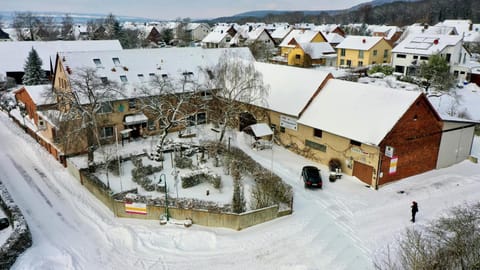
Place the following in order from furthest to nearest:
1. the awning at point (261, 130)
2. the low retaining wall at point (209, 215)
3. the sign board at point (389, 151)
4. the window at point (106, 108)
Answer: the window at point (106, 108), the awning at point (261, 130), the sign board at point (389, 151), the low retaining wall at point (209, 215)

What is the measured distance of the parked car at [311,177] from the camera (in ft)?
86.2

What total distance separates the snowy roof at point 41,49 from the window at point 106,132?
30104 millimetres

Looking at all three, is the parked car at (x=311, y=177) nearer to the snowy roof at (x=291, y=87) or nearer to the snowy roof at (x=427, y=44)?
the snowy roof at (x=291, y=87)

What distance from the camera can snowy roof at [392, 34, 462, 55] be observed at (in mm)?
60500

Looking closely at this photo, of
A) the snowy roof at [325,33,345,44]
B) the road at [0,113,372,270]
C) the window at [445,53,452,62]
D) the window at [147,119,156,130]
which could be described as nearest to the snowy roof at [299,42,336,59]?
the snowy roof at [325,33,345,44]

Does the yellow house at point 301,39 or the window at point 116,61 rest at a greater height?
the yellow house at point 301,39

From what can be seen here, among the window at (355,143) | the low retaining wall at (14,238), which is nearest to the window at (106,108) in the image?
the low retaining wall at (14,238)

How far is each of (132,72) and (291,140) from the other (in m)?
17.7

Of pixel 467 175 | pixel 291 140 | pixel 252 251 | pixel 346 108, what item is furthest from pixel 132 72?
pixel 467 175

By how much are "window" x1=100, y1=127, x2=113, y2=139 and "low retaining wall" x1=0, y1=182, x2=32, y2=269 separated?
→ 12.0 meters

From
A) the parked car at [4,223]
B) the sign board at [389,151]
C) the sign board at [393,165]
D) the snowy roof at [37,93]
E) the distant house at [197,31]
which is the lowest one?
the parked car at [4,223]

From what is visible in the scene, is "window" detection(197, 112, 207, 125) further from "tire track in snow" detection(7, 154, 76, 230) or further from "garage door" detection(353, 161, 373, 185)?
"garage door" detection(353, 161, 373, 185)

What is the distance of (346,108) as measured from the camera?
30.7 metres

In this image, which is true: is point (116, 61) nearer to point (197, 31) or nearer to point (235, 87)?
point (235, 87)
